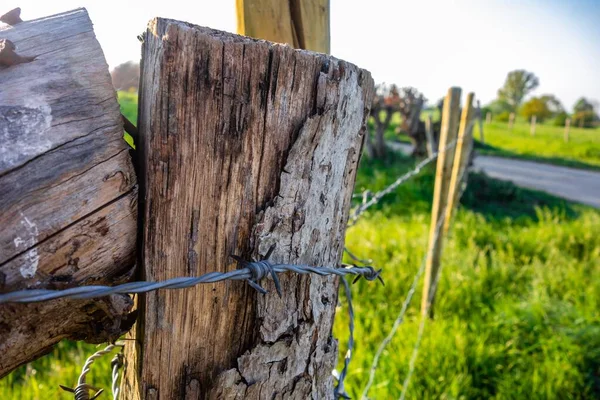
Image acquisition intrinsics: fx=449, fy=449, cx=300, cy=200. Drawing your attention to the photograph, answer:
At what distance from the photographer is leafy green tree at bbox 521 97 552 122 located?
48344 millimetres

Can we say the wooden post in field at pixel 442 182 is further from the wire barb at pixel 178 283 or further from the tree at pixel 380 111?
the tree at pixel 380 111

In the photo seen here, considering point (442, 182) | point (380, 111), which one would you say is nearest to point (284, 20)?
point (442, 182)

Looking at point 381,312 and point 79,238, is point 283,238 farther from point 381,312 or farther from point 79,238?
point 381,312

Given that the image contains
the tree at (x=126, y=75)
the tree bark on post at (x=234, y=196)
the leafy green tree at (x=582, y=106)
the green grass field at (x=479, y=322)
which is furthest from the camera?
the leafy green tree at (x=582, y=106)

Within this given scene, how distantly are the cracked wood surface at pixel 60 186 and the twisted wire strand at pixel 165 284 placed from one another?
29mm

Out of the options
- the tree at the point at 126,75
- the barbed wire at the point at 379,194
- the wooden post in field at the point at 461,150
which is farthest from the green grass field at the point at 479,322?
the tree at the point at 126,75

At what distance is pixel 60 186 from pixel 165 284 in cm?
24

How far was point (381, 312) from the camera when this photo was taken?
3672mm

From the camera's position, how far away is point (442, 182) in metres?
3.43

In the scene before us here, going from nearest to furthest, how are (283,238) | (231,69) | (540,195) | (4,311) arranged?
(4,311)
(231,69)
(283,238)
(540,195)

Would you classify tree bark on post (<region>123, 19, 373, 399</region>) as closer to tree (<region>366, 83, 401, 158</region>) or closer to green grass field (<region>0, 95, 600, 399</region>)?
green grass field (<region>0, 95, 600, 399</region>)

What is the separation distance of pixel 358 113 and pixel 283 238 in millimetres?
328

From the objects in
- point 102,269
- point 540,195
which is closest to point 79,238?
point 102,269

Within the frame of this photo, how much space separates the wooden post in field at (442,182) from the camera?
3.33 m
